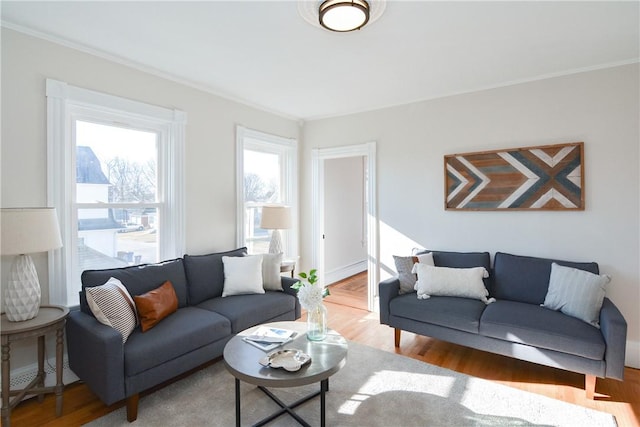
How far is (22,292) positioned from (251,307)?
158 centimetres

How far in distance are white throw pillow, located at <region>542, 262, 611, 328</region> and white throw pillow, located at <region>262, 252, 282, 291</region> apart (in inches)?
97.2

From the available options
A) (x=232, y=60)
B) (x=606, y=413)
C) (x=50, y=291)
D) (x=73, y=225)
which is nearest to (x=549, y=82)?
(x=606, y=413)

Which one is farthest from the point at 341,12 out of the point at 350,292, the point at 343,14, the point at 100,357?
the point at 350,292

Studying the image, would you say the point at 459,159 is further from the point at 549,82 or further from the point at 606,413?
the point at 606,413

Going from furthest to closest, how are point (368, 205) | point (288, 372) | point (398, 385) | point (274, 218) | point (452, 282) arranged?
point (368, 205), point (274, 218), point (452, 282), point (398, 385), point (288, 372)

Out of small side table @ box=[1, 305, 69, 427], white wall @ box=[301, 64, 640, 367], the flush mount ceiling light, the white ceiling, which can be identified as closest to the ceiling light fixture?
the flush mount ceiling light

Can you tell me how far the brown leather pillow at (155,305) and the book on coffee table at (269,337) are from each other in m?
0.74

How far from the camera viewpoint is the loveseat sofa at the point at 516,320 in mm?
2332

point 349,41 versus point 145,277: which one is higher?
point 349,41

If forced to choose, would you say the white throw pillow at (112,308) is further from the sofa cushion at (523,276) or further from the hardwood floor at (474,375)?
the sofa cushion at (523,276)

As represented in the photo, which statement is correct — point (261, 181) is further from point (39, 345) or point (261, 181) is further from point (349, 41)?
point (39, 345)

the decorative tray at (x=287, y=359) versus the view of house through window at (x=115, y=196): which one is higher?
the view of house through window at (x=115, y=196)

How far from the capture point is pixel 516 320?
2641 mm

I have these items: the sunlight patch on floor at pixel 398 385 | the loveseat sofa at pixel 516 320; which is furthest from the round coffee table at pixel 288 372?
the loveseat sofa at pixel 516 320
